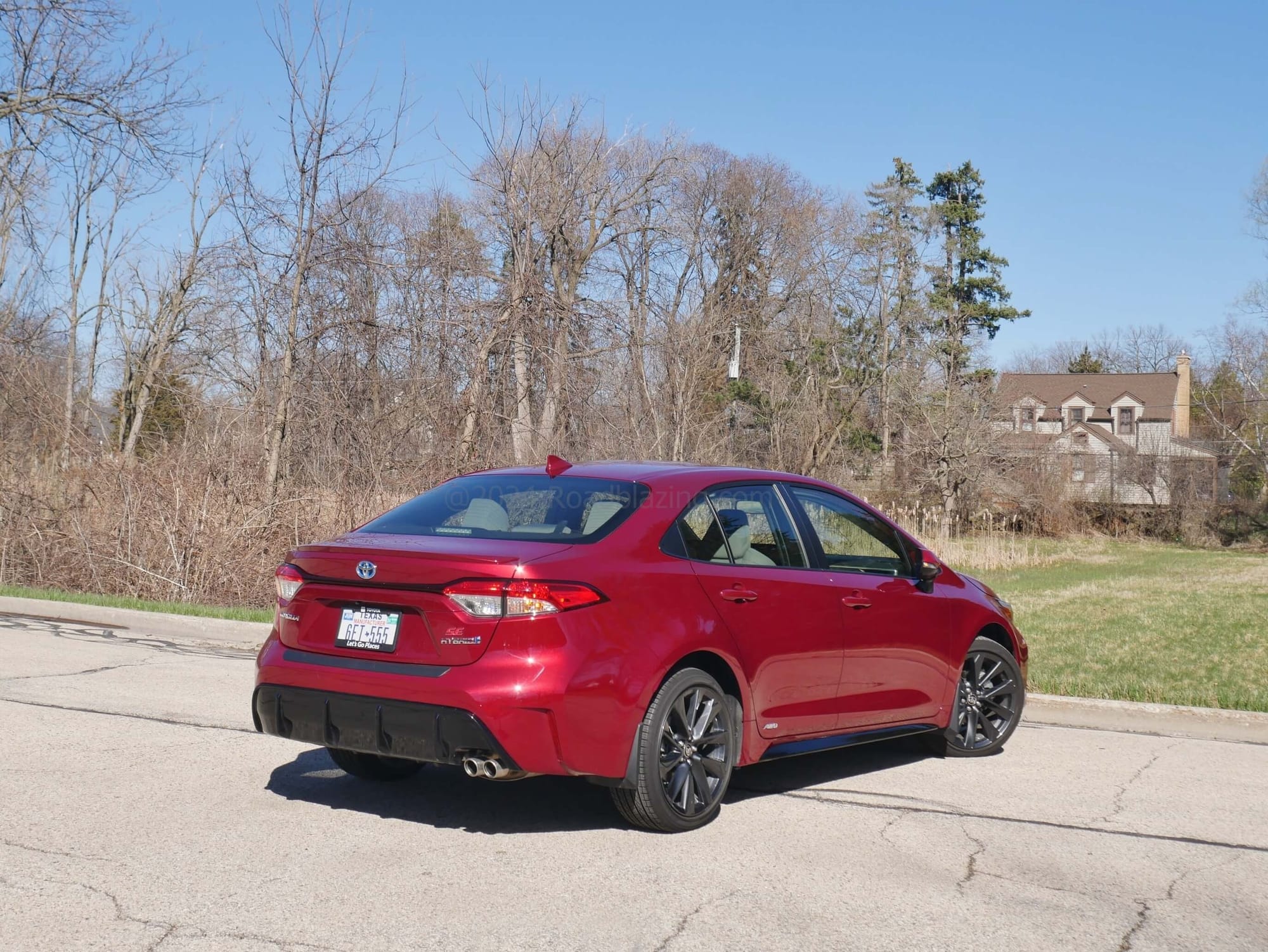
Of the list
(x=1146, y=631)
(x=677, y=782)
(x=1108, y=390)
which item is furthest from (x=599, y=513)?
(x=1108, y=390)

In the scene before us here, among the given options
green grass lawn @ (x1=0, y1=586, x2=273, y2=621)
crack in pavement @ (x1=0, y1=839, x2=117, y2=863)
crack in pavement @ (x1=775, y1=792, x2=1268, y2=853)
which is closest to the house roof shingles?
green grass lawn @ (x1=0, y1=586, x2=273, y2=621)

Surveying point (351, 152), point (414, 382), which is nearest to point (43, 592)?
point (414, 382)

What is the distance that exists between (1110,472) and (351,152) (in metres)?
39.6

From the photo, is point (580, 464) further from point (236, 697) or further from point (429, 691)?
point (236, 697)

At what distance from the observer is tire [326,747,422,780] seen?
6.47 meters

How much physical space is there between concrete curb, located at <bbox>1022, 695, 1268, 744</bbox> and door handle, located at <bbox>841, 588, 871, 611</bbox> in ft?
10.3

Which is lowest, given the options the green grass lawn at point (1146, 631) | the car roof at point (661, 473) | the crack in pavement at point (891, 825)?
the crack in pavement at point (891, 825)

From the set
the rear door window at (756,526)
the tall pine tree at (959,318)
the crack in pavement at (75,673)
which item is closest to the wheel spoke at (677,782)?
the rear door window at (756,526)

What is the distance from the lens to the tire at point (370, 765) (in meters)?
6.47

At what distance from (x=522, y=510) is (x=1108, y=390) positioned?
8185 centimetres

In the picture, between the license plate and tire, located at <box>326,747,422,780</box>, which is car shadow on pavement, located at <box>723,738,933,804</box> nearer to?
tire, located at <box>326,747,422,780</box>

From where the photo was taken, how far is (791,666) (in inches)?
245

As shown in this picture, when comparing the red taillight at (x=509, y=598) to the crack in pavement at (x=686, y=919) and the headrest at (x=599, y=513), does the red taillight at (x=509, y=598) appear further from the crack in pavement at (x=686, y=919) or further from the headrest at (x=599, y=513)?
the crack in pavement at (x=686, y=919)

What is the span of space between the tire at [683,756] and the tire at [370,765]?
150 centimetres
